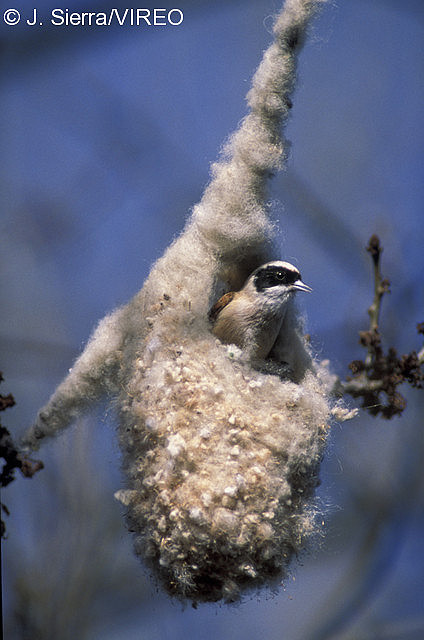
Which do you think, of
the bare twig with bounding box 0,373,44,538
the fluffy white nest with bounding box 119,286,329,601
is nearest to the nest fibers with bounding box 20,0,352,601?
the fluffy white nest with bounding box 119,286,329,601

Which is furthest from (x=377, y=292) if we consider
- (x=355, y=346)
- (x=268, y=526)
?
(x=355, y=346)

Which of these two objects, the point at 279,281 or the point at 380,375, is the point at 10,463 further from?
the point at 380,375

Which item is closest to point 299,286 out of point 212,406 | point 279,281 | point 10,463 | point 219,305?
point 279,281

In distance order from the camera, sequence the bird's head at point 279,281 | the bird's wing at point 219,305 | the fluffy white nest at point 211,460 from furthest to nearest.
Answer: the bird's wing at point 219,305 < the bird's head at point 279,281 < the fluffy white nest at point 211,460

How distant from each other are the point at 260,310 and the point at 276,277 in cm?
11

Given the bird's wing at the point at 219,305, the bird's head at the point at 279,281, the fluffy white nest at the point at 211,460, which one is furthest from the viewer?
the bird's wing at the point at 219,305

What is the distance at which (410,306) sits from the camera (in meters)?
3.33

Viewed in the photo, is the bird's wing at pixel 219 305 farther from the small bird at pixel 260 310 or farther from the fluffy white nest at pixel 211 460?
the fluffy white nest at pixel 211 460

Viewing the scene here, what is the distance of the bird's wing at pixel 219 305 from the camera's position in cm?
190

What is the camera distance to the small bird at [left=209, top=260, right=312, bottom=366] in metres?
1.79

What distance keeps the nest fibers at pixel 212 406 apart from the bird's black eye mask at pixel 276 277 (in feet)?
0.35

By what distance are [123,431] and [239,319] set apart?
48 cm

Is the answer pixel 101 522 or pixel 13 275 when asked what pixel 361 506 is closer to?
pixel 101 522

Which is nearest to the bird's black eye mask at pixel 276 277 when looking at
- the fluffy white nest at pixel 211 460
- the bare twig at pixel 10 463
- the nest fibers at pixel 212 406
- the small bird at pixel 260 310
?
the small bird at pixel 260 310
